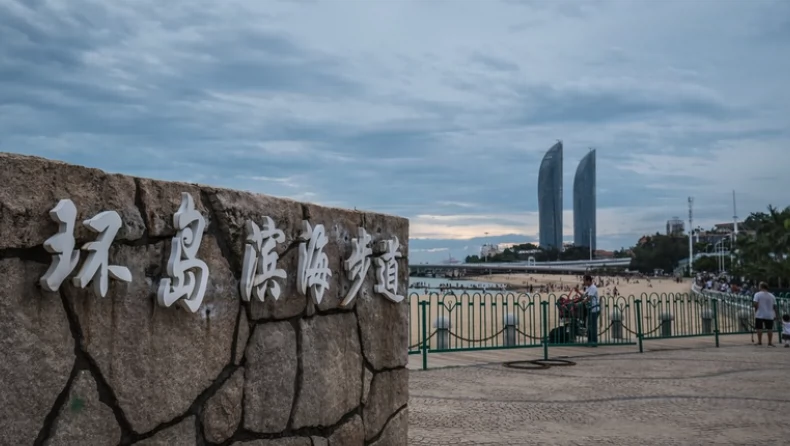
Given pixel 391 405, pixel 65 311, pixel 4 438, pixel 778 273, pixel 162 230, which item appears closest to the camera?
pixel 4 438

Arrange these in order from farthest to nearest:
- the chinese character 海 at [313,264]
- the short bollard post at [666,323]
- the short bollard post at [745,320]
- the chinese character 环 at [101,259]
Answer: the short bollard post at [745,320], the short bollard post at [666,323], the chinese character 海 at [313,264], the chinese character 环 at [101,259]

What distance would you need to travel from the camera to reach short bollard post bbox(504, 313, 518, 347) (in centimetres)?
1252

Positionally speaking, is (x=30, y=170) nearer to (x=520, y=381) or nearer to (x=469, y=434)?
(x=469, y=434)

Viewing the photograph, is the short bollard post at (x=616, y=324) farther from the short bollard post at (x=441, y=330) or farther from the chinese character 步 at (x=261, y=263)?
the chinese character 步 at (x=261, y=263)

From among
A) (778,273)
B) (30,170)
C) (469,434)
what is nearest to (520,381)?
(469,434)

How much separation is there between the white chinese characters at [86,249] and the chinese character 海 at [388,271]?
2.18 metres

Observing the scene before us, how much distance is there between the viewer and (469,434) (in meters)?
6.35

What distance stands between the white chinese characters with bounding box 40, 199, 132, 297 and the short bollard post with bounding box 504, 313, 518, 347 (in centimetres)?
1024

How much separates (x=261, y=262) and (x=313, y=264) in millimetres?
492

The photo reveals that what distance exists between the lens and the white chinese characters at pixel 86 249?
252 centimetres

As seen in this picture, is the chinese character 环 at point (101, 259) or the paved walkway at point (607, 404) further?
the paved walkway at point (607, 404)

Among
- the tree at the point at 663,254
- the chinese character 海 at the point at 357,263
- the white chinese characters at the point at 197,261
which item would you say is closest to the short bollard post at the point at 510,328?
the white chinese characters at the point at 197,261

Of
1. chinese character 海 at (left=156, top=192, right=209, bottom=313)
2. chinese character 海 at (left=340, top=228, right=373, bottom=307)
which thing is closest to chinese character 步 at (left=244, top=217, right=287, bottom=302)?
chinese character 海 at (left=156, top=192, right=209, bottom=313)

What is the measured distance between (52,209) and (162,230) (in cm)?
54
